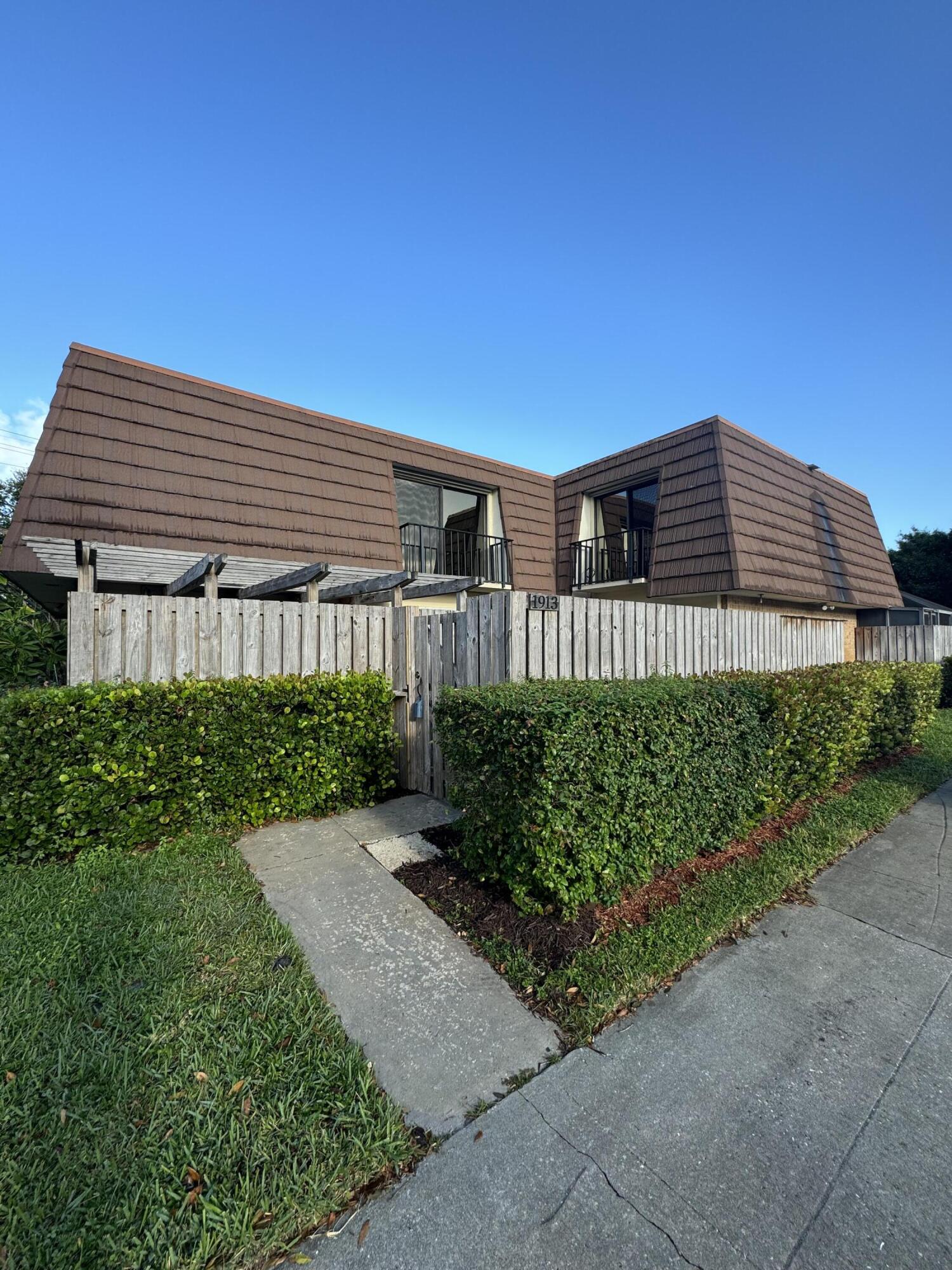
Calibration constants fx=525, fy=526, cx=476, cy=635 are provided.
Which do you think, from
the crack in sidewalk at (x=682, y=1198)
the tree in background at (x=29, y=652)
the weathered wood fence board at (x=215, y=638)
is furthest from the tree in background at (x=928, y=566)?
the tree in background at (x=29, y=652)

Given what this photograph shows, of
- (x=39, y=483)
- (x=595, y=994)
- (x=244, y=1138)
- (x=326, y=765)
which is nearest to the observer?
(x=244, y=1138)

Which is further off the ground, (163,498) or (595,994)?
(163,498)

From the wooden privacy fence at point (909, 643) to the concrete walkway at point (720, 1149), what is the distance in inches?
507

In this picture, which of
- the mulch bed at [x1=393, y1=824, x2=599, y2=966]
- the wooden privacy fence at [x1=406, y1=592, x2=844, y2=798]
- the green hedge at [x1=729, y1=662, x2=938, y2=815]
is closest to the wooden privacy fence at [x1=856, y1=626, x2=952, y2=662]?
the green hedge at [x1=729, y1=662, x2=938, y2=815]

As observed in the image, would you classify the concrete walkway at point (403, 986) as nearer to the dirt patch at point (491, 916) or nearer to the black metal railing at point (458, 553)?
the dirt patch at point (491, 916)

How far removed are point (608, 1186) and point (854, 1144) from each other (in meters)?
0.94

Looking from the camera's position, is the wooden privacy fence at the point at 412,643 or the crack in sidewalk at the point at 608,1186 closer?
the crack in sidewalk at the point at 608,1186

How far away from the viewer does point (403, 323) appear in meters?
11.5

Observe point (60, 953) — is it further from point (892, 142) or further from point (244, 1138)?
point (892, 142)

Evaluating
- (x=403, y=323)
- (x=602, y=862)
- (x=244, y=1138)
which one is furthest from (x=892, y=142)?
(x=244, y=1138)

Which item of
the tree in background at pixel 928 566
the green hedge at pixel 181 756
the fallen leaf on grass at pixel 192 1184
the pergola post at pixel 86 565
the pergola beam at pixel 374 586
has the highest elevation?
the tree in background at pixel 928 566

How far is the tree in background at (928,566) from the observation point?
27.4m

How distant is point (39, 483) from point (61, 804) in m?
5.51

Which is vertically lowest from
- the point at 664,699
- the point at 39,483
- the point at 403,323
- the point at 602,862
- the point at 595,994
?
the point at 595,994
